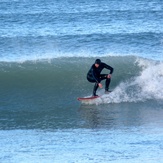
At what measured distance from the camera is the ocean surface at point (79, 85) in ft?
45.8

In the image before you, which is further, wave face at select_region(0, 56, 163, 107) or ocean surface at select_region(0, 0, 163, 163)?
wave face at select_region(0, 56, 163, 107)

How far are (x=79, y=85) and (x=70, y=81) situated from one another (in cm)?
61

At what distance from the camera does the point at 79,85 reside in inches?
804

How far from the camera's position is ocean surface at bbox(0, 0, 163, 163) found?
14.0 m

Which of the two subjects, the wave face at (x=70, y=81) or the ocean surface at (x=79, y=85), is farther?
the wave face at (x=70, y=81)

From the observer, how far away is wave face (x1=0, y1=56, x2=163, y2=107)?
61.7 ft

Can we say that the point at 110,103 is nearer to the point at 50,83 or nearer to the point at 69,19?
the point at 50,83

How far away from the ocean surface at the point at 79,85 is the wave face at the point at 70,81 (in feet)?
0.10

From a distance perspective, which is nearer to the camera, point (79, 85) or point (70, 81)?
point (79, 85)

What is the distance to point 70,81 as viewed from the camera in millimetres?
20922

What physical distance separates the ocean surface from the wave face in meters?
0.03

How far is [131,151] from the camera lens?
1347cm

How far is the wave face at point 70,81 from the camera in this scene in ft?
61.7

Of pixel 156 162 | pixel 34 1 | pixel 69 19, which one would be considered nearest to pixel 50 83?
pixel 156 162
